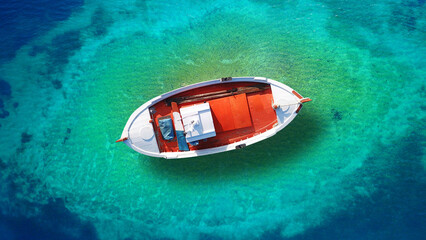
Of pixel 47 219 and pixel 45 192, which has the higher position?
pixel 45 192

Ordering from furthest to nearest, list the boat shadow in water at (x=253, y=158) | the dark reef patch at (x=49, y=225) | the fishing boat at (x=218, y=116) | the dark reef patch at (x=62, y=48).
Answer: the dark reef patch at (x=62, y=48) < the dark reef patch at (x=49, y=225) < the boat shadow in water at (x=253, y=158) < the fishing boat at (x=218, y=116)

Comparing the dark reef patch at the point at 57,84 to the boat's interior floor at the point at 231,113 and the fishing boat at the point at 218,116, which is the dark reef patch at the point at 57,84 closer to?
the fishing boat at the point at 218,116

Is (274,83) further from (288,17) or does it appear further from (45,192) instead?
(45,192)

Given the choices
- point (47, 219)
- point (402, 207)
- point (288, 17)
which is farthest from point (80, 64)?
point (402, 207)

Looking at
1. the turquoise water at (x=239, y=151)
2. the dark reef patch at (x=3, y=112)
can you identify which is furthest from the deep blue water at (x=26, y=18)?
the dark reef patch at (x=3, y=112)

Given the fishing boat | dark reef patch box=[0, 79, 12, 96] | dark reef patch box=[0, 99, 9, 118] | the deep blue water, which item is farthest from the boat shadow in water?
the deep blue water

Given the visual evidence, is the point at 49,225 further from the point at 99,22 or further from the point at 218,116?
the point at 99,22

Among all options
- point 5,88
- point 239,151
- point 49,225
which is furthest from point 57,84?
point 239,151
